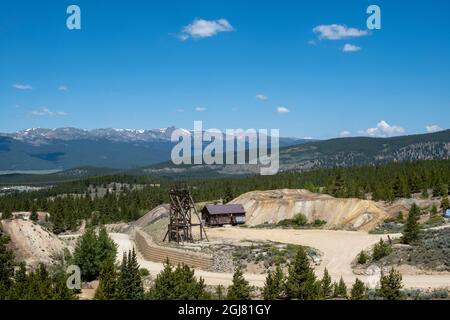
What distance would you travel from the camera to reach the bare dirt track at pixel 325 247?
4406 cm

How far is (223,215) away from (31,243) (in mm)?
36281

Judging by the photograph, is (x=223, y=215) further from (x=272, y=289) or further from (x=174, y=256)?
(x=272, y=289)

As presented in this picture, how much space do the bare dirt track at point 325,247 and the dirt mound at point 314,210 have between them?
541cm

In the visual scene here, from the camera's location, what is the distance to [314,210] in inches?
3425

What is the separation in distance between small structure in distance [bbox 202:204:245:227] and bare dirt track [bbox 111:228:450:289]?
16.7ft

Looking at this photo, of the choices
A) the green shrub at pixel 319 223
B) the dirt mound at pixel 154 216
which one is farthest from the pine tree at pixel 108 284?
the dirt mound at pixel 154 216

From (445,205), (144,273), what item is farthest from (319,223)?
(144,273)

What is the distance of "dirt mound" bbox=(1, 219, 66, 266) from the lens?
58.1m

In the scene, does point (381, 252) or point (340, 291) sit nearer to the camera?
point (340, 291)

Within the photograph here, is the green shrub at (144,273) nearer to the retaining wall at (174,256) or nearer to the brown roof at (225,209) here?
the retaining wall at (174,256)

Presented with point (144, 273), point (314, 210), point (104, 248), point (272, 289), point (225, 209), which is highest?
point (225, 209)

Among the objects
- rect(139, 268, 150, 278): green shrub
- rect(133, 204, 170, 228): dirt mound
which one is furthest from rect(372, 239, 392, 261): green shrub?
rect(133, 204, 170, 228): dirt mound

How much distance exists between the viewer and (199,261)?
52719 mm

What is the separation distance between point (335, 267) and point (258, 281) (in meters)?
10.4
